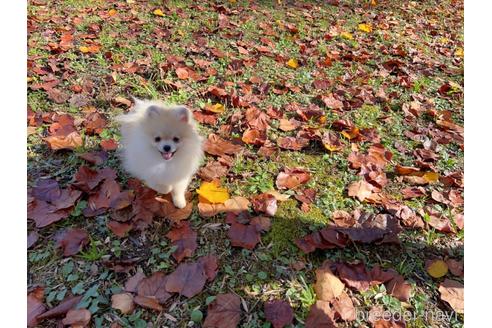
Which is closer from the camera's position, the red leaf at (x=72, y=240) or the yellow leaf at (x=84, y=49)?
the red leaf at (x=72, y=240)

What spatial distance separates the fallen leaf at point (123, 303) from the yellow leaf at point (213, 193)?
93 centimetres

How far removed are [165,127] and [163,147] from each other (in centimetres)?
14

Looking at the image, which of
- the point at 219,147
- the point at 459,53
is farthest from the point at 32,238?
the point at 459,53

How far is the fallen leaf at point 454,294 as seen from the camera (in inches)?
91.0

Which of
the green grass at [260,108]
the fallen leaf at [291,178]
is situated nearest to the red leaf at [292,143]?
the green grass at [260,108]

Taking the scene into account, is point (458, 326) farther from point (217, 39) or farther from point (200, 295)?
point (217, 39)

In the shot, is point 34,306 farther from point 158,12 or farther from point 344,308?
point 158,12

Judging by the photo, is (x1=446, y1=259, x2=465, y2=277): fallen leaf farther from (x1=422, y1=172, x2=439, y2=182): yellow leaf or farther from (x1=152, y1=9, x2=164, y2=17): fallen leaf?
(x1=152, y1=9, x2=164, y2=17): fallen leaf

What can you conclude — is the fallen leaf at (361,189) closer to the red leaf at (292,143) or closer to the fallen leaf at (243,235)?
the red leaf at (292,143)

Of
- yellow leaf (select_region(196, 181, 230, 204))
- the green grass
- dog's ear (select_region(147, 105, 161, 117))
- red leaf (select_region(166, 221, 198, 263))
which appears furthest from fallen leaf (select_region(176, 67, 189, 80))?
red leaf (select_region(166, 221, 198, 263))

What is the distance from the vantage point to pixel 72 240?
8.14 feet

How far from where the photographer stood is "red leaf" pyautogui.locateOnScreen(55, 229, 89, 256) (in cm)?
244

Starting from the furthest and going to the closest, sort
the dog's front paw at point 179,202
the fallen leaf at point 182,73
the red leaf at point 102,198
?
the fallen leaf at point 182,73 → the dog's front paw at point 179,202 → the red leaf at point 102,198

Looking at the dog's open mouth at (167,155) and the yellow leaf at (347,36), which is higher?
the yellow leaf at (347,36)
